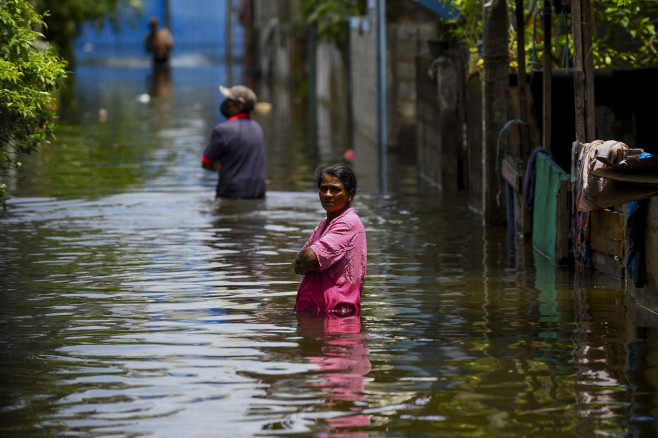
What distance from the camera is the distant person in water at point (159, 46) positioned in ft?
182

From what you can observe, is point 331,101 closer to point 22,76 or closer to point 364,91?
point 364,91

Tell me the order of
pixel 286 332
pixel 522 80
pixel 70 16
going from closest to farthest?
pixel 286 332
pixel 522 80
pixel 70 16

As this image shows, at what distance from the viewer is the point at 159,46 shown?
182 ft

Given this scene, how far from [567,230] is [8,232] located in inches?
235

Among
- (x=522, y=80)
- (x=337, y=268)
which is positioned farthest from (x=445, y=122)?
(x=337, y=268)

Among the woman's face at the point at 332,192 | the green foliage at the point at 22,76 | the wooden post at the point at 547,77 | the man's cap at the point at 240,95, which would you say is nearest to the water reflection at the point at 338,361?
the woman's face at the point at 332,192

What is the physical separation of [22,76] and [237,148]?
16.7 ft

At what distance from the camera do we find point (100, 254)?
13.1 m

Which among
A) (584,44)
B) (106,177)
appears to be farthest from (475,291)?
(106,177)

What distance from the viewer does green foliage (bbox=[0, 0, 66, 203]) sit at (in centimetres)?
1094

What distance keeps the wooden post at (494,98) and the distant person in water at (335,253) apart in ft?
17.4

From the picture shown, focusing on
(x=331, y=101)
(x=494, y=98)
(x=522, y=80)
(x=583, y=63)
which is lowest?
(x=331, y=101)

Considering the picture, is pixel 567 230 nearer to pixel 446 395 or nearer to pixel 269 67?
pixel 446 395

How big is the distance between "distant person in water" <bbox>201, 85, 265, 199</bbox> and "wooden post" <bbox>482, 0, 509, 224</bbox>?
9.39 feet
